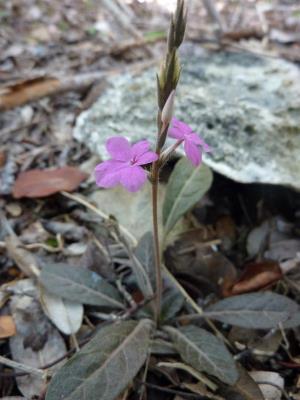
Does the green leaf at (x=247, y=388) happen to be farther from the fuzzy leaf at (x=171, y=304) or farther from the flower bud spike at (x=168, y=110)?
the flower bud spike at (x=168, y=110)

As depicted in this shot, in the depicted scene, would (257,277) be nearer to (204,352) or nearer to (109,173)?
(204,352)

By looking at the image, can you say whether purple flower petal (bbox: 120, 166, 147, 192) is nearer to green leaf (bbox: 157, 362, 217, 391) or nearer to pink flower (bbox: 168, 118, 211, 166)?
pink flower (bbox: 168, 118, 211, 166)

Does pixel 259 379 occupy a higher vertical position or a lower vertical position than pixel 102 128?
lower

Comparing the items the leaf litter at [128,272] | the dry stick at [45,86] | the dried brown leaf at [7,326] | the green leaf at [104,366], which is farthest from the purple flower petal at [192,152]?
the dry stick at [45,86]

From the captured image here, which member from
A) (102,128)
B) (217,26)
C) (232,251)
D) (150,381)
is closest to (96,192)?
(102,128)

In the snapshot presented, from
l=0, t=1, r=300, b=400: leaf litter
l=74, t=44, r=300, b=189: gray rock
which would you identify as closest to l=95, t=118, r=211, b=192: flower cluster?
l=0, t=1, r=300, b=400: leaf litter

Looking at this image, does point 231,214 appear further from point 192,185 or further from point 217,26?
point 217,26

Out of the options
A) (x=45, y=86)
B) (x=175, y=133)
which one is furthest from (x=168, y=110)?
(x=45, y=86)
